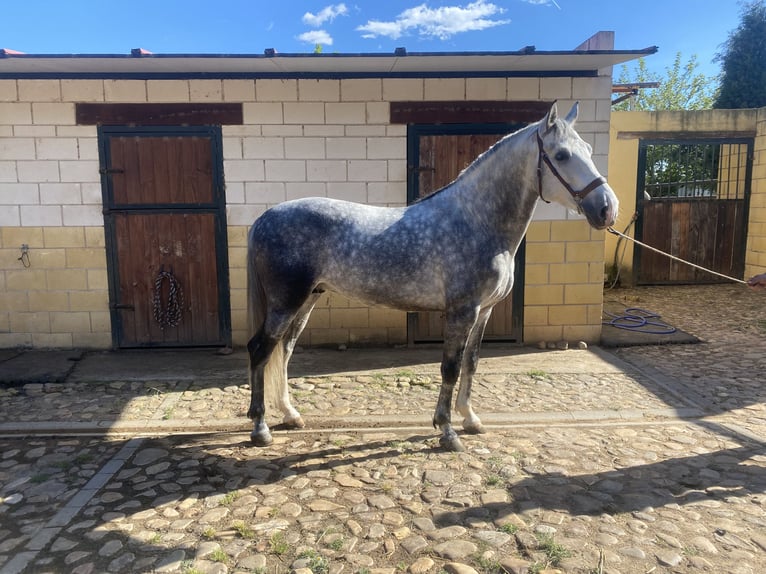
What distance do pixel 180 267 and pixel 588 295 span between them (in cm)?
470

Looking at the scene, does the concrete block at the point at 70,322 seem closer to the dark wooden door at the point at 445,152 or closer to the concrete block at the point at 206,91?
the concrete block at the point at 206,91

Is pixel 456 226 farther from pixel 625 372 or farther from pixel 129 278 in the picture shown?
pixel 129 278

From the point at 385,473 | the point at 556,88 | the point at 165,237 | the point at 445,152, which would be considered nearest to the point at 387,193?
the point at 445,152

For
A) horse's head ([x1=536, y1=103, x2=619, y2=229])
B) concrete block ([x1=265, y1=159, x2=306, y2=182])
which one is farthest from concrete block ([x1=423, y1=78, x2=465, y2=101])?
horse's head ([x1=536, y1=103, x2=619, y2=229])

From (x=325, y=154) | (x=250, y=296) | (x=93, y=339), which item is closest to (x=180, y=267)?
(x=93, y=339)

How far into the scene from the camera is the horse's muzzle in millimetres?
3012

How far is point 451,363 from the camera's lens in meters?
3.53

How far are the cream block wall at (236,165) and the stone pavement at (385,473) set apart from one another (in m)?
0.86

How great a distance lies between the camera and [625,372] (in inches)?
207

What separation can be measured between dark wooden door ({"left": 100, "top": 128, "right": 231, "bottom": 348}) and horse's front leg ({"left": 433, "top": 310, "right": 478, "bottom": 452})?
337 cm

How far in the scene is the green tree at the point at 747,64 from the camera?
591 inches

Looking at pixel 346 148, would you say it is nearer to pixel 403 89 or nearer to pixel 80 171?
pixel 403 89

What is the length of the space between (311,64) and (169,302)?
3022 mm

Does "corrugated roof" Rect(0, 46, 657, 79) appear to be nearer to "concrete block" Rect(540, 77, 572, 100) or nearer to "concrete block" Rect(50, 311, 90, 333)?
"concrete block" Rect(540, 77, 572, 100)
